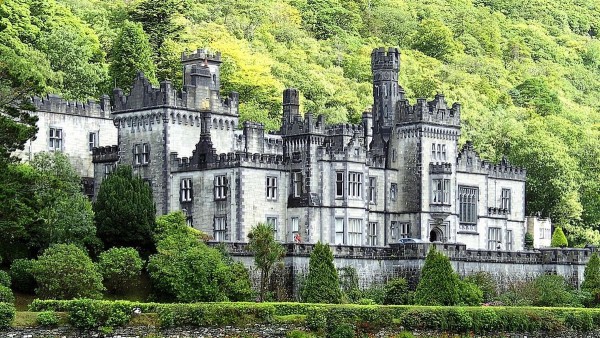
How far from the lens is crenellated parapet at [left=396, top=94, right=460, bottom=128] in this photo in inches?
3605

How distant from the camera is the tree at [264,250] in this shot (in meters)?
75.6

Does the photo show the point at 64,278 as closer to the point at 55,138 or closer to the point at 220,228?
the point at 220,228

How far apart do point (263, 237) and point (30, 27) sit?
139 ft

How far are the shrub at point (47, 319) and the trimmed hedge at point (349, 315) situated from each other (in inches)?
26.8

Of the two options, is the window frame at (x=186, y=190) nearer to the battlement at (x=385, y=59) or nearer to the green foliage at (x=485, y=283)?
the green foliage at (x=485, y=283)

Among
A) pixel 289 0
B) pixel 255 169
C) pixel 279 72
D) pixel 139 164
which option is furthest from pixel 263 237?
pixel 289 0

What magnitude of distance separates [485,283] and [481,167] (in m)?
14.6

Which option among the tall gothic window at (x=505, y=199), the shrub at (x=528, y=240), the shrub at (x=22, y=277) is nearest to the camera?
the shrub at (x=22, y=277)

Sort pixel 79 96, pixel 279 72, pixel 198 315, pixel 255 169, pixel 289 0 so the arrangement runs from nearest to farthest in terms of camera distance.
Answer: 1. pixel 198 315
2. pixel 255 169
3. pixel 79 96
4. pixel 279 72
5. pixel 289 0

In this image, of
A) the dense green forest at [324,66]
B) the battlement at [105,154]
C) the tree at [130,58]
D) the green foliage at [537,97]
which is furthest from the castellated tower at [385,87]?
the green foliage at [537,97]

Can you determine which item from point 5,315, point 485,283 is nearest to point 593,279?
point 485,283

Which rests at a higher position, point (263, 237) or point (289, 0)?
point (289, 0)

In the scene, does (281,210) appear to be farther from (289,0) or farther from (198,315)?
(289,0)

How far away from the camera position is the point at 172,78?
395ft
